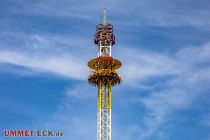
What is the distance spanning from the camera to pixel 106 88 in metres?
177

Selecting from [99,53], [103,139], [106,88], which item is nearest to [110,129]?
[103,139]

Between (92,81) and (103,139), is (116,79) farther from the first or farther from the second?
(103,139)

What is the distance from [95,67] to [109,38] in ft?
36.0

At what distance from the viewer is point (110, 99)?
17475cm

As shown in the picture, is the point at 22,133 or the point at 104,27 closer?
the point at 22,133

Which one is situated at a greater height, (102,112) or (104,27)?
(104,27)

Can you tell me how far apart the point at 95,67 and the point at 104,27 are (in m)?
14.8

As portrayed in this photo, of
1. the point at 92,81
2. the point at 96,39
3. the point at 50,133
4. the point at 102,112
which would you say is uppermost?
the point at 96,39

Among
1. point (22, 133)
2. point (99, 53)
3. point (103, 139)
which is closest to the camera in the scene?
point (22, 133)

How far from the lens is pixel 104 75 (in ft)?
573

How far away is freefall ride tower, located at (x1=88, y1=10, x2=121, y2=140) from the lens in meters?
171

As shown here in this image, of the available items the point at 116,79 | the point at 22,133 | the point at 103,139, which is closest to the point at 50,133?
the point at 22,133

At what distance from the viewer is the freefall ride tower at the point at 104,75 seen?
171375 mm

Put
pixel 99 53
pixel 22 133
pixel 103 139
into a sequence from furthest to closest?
pixel 99 53, pixel 103 139, pixel 22 133
